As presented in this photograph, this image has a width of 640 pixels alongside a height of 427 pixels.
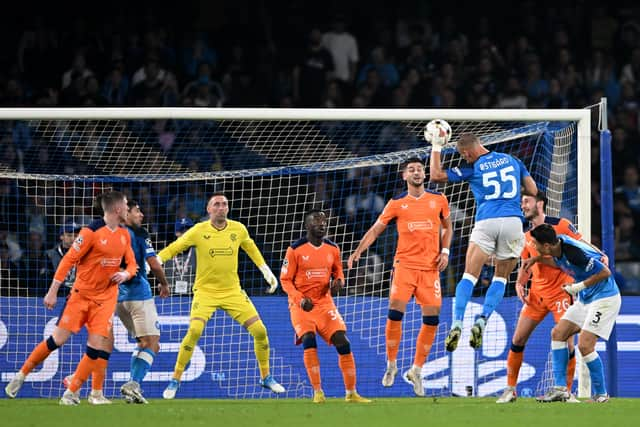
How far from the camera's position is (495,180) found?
12102 mm

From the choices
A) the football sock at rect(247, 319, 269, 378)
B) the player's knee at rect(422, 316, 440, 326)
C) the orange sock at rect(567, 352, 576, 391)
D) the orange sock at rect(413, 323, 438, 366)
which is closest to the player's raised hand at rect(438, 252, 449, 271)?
the player's knee at rect(422, 316, 440, 326)

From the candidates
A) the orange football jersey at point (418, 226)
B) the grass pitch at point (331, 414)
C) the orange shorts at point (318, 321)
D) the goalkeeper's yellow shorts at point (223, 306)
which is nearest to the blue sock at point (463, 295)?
the grass pitch at point (331, 414)

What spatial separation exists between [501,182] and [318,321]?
2.72 metres

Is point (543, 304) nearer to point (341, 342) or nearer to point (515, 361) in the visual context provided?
point (515, 361)

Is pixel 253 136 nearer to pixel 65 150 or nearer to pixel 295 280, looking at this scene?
pixel 65 150

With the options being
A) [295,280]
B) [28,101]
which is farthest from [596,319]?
[28,101]

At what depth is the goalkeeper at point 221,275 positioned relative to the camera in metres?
14.0

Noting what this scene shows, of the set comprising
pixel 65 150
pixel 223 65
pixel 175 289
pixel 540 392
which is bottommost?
pixel 540 392

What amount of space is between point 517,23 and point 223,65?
519cm

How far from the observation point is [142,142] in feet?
62.8

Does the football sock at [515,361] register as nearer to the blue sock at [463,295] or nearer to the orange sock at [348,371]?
the blue sock at [463,295]

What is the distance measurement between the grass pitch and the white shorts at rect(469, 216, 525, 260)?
152cm

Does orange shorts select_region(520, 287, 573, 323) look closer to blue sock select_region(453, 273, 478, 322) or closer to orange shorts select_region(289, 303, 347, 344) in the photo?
blue sock select_region(453, 273, 478, 322)

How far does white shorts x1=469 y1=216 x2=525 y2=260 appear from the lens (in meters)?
12.1
